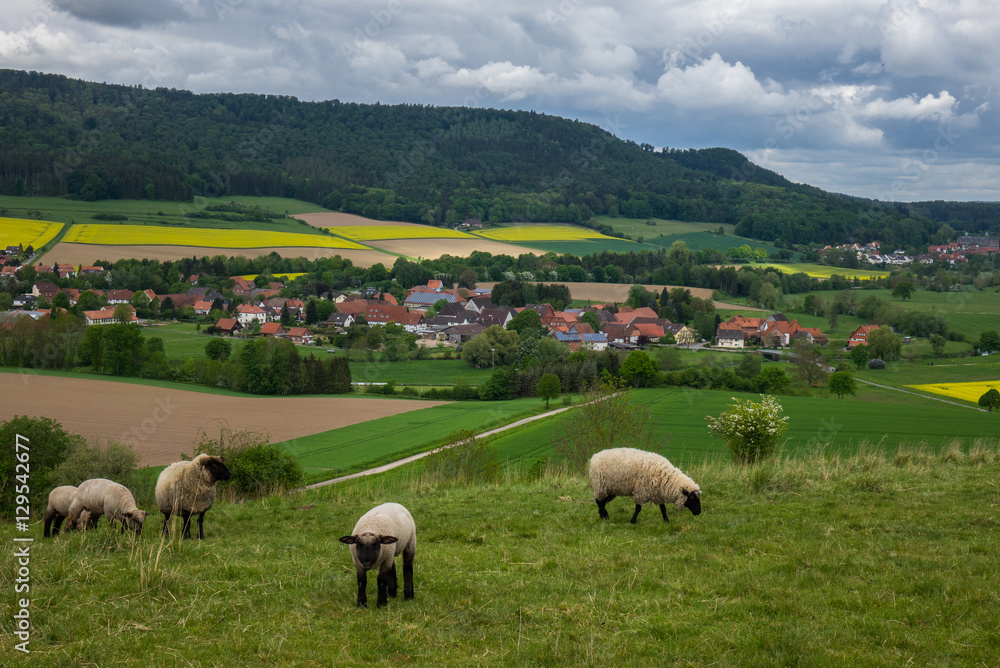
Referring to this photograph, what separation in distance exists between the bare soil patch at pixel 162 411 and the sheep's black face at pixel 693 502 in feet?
98.1

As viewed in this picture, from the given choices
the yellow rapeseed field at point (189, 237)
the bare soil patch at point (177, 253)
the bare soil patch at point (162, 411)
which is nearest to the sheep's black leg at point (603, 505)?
the bare soil patch at point (162, 411)

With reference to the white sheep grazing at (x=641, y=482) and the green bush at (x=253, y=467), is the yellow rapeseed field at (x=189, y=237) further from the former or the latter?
the white sheep grazing at (x=641, y=482)

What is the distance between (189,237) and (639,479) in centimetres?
14175

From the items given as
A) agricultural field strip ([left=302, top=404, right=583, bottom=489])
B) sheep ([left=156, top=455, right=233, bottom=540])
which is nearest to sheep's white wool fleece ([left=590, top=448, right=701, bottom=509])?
sheep ([left=156, top=455, right=233, bottom=540])

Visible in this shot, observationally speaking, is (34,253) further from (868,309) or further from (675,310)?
(868,309)

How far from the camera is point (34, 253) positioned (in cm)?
11238

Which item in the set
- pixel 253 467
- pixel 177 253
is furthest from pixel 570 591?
pixel 177 253

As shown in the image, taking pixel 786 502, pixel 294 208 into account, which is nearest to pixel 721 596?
pixel 786 502

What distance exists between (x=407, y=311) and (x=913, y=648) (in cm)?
10180

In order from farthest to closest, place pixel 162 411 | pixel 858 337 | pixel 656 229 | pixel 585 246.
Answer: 1. pixel 656 229
2. pixel 585 246
3. pixel 858 337
4. pixel 162 411

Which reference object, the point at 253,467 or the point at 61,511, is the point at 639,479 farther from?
the point at 253,467

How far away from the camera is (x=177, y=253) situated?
12450 centimetres

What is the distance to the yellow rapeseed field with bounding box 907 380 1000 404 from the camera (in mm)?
53719

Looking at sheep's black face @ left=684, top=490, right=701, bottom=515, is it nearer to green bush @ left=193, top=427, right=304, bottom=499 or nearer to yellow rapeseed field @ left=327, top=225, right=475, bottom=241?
green bush @ left=193, top=427, right=304, bottom=499
